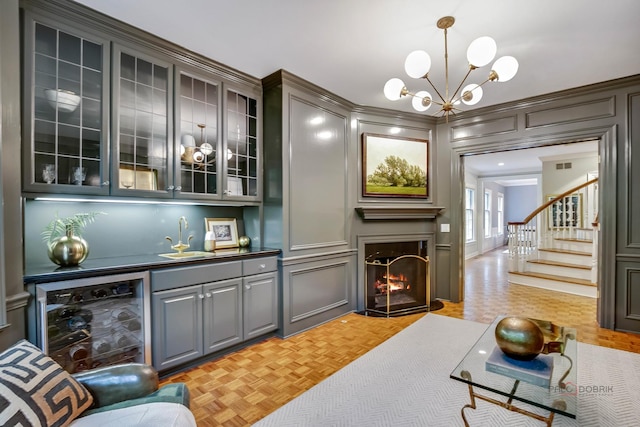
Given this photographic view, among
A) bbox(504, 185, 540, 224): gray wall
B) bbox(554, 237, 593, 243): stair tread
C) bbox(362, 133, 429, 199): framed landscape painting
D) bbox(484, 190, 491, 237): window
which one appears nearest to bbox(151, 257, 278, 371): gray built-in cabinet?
bbox(362, 133, 429, 199): framed landscape painting

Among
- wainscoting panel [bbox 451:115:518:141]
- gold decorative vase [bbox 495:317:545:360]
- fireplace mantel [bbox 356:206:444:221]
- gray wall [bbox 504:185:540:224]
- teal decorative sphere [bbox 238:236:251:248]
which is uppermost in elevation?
wainscoting panel [bbox 451:115:518:141]

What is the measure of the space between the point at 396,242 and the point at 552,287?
315 centimetres

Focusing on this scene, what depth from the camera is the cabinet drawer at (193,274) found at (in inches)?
89.7

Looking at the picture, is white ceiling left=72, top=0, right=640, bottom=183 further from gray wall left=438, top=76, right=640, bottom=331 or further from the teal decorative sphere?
the teal decorative sphere

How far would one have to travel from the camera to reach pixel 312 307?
3.43m

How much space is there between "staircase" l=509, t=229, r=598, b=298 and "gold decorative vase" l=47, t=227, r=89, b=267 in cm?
638

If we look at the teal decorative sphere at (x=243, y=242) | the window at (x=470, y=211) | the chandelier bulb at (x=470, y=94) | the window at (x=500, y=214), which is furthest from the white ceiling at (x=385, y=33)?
the window at (x=500, y=214)

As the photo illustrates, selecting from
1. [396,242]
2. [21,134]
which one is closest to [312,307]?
[396,242]

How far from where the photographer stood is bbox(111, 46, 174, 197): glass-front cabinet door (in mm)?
2289

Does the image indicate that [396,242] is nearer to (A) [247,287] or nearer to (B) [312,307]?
(B) [312,307]

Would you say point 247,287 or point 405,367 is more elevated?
point 247,287

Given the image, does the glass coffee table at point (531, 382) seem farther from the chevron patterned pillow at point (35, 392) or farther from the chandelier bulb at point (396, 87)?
the chandelier bulb at point (396, 87)

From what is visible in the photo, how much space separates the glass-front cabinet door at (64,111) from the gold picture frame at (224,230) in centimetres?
105

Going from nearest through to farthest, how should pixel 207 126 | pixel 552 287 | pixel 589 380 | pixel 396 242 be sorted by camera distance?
pixel 589 380 < pixel 207 126 < pixel 396 242 < pixel 552 287
